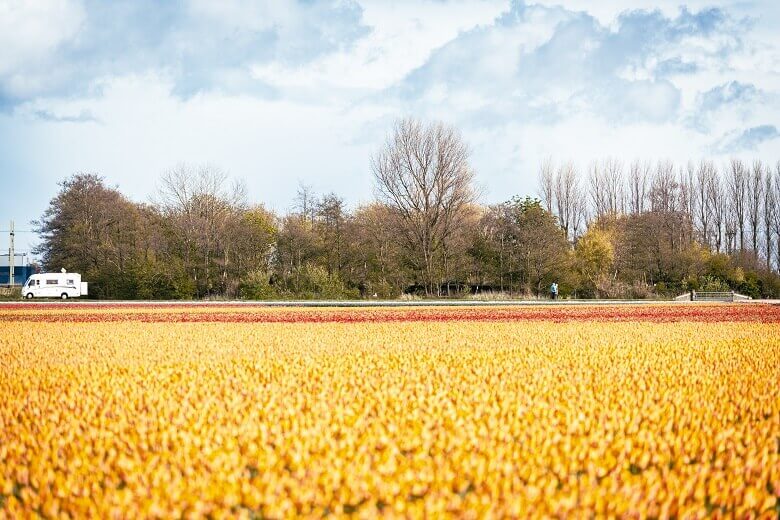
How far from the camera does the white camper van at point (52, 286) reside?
40.1 meters

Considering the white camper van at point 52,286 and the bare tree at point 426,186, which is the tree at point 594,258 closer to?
the bare tree at point 426,186

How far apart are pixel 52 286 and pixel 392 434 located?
41.4 meters

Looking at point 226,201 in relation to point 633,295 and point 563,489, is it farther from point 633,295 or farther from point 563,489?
point 563,489

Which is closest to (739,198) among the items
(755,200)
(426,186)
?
(755,200)

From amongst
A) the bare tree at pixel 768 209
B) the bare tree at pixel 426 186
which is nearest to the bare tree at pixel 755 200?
the bare tree at pixel 768 209

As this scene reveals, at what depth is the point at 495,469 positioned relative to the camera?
3.67 meters

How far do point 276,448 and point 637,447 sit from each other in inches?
89.6

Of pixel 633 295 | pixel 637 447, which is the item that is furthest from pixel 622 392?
pixel 633 295

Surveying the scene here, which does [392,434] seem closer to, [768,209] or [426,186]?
[426,186]

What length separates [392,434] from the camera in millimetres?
4402

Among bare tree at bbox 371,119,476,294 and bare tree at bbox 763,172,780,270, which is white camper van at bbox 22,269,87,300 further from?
bare tree at bbox 763,172,780,270

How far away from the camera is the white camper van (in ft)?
132

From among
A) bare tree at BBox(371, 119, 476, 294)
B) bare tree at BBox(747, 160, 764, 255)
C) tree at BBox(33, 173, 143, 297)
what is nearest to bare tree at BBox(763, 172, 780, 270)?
bare tree at BBox(747, 160, 764, 255)

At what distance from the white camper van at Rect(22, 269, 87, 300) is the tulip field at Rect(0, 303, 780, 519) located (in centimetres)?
3500
